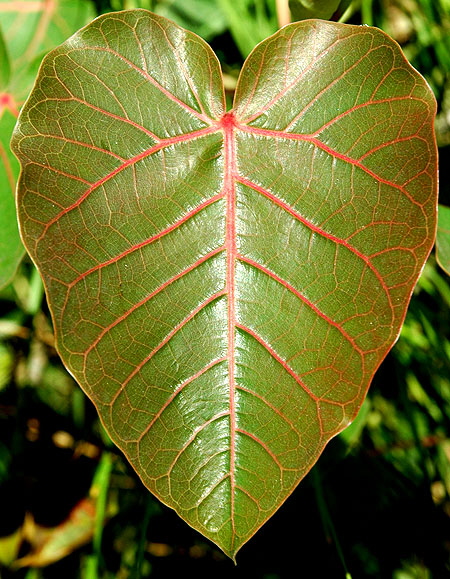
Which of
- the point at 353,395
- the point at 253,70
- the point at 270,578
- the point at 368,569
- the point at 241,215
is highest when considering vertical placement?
the point at 253,70

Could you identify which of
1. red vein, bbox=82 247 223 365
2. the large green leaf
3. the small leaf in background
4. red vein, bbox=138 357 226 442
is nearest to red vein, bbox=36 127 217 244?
the large green leaf

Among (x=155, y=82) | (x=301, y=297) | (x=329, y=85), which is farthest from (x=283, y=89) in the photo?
(x=301, y=297)

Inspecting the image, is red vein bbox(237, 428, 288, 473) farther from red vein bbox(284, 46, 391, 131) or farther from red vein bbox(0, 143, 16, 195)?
red vein bbox(0, 143, 16, 195)

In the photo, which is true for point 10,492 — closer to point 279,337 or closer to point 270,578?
point 270,578

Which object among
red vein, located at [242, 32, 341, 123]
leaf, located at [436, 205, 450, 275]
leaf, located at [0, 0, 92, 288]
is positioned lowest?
leaf, located at [436, 205, 450, 275]

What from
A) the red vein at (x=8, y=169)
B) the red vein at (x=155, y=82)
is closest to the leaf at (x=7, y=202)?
the red vein at (x=8, y=169)

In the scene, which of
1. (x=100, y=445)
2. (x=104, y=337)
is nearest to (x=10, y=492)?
(x=100, y=445)

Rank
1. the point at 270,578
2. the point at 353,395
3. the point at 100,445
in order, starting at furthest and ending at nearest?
the point at 100,445 < the point at 270,578 < the point at 353,395
